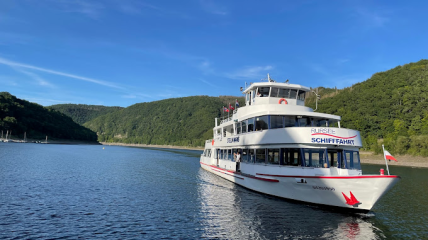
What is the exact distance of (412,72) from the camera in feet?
378

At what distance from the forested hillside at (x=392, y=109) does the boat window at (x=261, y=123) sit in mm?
69854

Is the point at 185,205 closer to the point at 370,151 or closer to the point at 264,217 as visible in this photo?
the point at 264,217

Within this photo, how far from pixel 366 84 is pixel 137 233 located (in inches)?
5818

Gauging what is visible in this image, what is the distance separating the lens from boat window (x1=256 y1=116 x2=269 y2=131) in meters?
20.2

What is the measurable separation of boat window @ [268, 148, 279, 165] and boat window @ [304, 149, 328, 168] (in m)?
2.22

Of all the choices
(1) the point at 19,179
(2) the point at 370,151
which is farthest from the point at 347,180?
(2) the point at 370,151

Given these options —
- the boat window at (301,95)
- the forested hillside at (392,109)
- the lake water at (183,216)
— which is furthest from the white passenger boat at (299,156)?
the forested hillside at (392,109)

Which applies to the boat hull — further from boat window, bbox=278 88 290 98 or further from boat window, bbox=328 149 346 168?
boat window, bbox=278 88 290 98

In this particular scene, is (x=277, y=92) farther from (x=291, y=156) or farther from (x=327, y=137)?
(x=327, y=137)

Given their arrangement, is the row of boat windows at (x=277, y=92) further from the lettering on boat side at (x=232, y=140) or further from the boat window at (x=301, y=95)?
the lettering on boat side at (x=232, y=140)

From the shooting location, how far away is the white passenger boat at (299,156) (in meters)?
15.2

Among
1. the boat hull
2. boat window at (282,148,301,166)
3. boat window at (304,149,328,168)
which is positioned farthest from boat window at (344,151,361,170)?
boat window at (282,148,301,166)

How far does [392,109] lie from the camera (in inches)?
4031

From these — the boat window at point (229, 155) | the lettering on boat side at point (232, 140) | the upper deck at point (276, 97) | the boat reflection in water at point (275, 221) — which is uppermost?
the upper deck at point (276, 97)
